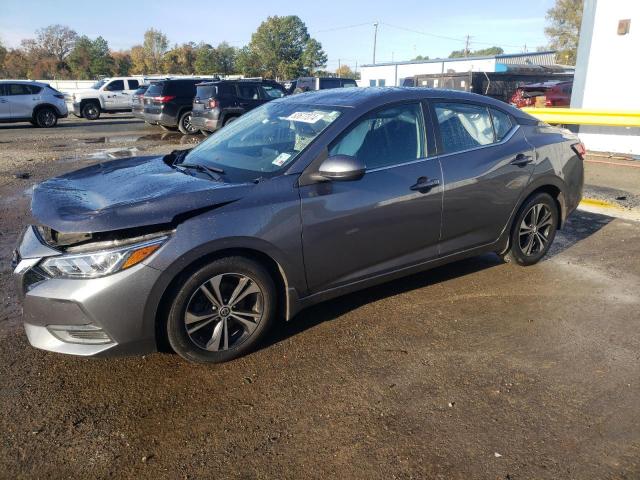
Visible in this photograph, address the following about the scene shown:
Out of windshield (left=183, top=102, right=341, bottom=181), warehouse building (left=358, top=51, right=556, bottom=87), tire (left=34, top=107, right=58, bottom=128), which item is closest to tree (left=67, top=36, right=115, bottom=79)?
warehouse building (left=358, top=51, right=556, bottom=87)

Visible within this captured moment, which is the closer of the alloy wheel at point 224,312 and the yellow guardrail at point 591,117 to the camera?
the alloy wheel at point 224,312

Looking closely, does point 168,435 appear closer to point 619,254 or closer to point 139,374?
point 139,374

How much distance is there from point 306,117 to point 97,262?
188cm

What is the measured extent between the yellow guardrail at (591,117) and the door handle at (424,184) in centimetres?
775

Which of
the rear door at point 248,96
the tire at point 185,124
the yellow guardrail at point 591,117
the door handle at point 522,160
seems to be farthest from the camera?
the tire at point 185,124

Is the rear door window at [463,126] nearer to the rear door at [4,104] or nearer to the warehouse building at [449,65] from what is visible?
the rear door at [4,104]

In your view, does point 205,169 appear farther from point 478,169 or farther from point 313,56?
point 313,56

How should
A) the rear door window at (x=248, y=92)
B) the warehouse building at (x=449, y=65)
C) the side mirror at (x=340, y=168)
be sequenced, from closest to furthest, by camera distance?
the side mirror at (x=340, y=168)
the rear door window at (x=248, y=92)
the warehouse building at (x=449, y=65)

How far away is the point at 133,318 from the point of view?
2.85m

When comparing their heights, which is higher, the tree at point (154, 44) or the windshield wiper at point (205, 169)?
the tree at point (154, 44)

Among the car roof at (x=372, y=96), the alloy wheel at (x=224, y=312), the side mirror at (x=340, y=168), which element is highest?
the car roof at (x=372, y=96)

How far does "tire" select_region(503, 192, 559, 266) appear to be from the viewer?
15.3 feet

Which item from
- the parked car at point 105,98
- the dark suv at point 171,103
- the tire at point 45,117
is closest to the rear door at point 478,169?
the dark suv at point 171,103

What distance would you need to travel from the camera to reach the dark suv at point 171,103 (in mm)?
16922
